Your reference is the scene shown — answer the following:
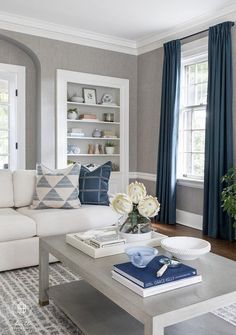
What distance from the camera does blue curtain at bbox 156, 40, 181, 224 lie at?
4918mm

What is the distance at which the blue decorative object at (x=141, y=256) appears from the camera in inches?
64.9

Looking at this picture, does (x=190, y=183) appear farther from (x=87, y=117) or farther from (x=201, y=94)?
(x=87, y=117)

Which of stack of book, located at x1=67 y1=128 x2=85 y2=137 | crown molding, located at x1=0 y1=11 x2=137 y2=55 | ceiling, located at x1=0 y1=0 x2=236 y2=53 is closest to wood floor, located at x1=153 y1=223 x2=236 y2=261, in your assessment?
stack of book, located at x1=67 y1=128 x2=85 y2=137

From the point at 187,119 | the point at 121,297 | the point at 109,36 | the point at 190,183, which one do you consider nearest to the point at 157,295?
the point at 121,297

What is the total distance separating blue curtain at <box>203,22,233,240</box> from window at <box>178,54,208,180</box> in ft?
1.41

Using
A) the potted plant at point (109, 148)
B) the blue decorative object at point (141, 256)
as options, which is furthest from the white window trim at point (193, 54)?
the blue decorative object at point (141, 256)

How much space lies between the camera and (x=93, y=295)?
7.22ft

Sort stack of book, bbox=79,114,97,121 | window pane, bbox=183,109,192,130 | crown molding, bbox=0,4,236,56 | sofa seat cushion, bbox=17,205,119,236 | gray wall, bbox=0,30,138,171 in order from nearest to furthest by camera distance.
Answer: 1. sofa seat cushion, bbox=17,205,119,236
2. crown molding, bbox=0,4,236,56
3. gray wall, bbox=0,30,138,171
4. window pane, bbox=183,109,192,130
5. stack of book, bbox=79,114,97,121

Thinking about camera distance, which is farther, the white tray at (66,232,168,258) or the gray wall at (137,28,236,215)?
the gray wall at (137,28,236,215)

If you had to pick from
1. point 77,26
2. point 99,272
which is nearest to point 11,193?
point 99,272

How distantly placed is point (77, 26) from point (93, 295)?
13.2 ft

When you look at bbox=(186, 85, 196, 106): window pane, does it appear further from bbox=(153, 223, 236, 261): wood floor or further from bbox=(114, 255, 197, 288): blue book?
bbox=(114, 255, 197, 288): blue book

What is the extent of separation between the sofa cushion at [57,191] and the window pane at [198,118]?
2206mm

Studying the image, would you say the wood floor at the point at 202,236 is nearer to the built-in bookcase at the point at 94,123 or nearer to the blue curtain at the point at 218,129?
the blue curtain at the point at 218,129
